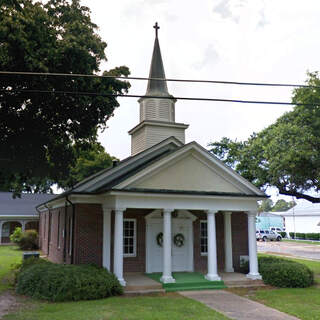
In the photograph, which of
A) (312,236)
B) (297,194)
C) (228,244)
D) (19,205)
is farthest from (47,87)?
(312,236)

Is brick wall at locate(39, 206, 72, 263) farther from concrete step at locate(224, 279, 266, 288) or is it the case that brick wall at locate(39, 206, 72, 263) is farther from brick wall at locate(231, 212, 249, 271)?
brick wall at locate(231, 212, 249, 271)

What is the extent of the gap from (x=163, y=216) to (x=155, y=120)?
631cm

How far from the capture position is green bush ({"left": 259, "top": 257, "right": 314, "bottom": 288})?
14086 millimetres

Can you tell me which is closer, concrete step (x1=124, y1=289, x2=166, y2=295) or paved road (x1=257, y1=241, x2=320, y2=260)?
concrete step (x1=124, y1=289, x2=166, y2=295)

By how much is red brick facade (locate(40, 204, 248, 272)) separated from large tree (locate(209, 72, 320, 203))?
262 centimetres

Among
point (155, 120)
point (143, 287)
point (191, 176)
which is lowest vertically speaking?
point (143, 287)

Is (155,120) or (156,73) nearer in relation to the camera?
(155,120)

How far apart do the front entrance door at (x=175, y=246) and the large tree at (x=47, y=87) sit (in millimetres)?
5575

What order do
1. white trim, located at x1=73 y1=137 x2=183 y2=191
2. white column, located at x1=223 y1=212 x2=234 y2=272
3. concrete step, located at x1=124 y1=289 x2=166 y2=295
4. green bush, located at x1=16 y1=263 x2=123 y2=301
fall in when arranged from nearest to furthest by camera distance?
green bush, located at x1=16 y1=263 x2=123 y2=301
concrete step, located at x1=124 y1=289 x2=166 y2=295
white trim, located at x1=73 y1=137 x2=183 y2=191
white column, located at x1=223 y1=212 x2=234 y2=272

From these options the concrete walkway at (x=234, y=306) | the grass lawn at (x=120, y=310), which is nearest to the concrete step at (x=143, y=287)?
the concrete walkway at (x=234, y=306)

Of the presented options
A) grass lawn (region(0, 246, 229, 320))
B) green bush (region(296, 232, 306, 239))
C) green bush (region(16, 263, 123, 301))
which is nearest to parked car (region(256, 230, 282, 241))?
green bush (region(296, 232, 306, 239))

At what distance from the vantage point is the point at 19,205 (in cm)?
3822

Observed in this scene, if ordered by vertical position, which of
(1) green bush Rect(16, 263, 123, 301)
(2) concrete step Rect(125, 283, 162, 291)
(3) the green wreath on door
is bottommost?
(2) concrete step Rect(125, 283, 162, 291)

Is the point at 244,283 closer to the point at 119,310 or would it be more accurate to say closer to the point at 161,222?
the point at 161,222
